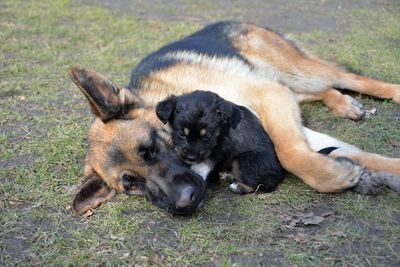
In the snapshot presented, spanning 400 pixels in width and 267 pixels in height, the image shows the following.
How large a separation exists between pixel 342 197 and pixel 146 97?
2.00 m

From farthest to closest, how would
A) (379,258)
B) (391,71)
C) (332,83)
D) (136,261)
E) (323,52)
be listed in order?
(323,52), (391,71), (332,83), (136,261), (379,258)

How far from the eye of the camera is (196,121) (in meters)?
3.59

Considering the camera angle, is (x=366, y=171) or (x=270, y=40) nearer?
(x=366, y=171)

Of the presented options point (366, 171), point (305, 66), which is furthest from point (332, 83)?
point (366, 171)

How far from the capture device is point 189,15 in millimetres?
10344

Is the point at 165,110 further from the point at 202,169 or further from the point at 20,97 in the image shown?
the point at 20,97

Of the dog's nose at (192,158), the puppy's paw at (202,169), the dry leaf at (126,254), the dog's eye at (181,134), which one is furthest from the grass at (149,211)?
the dog's eye at (181,134)

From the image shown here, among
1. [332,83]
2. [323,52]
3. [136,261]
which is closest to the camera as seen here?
[136,261]

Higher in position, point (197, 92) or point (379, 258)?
point (197, 92)

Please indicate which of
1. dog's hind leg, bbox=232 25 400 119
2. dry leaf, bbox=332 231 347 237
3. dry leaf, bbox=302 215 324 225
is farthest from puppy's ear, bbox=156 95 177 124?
dog's hind leg, bbox=232 25 400 119

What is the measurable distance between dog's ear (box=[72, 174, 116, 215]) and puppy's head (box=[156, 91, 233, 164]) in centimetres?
72

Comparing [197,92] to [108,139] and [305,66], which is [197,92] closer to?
[108,139]

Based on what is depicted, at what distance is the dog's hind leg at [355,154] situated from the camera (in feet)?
11.8

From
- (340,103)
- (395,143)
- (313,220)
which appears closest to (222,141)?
(313,220)
